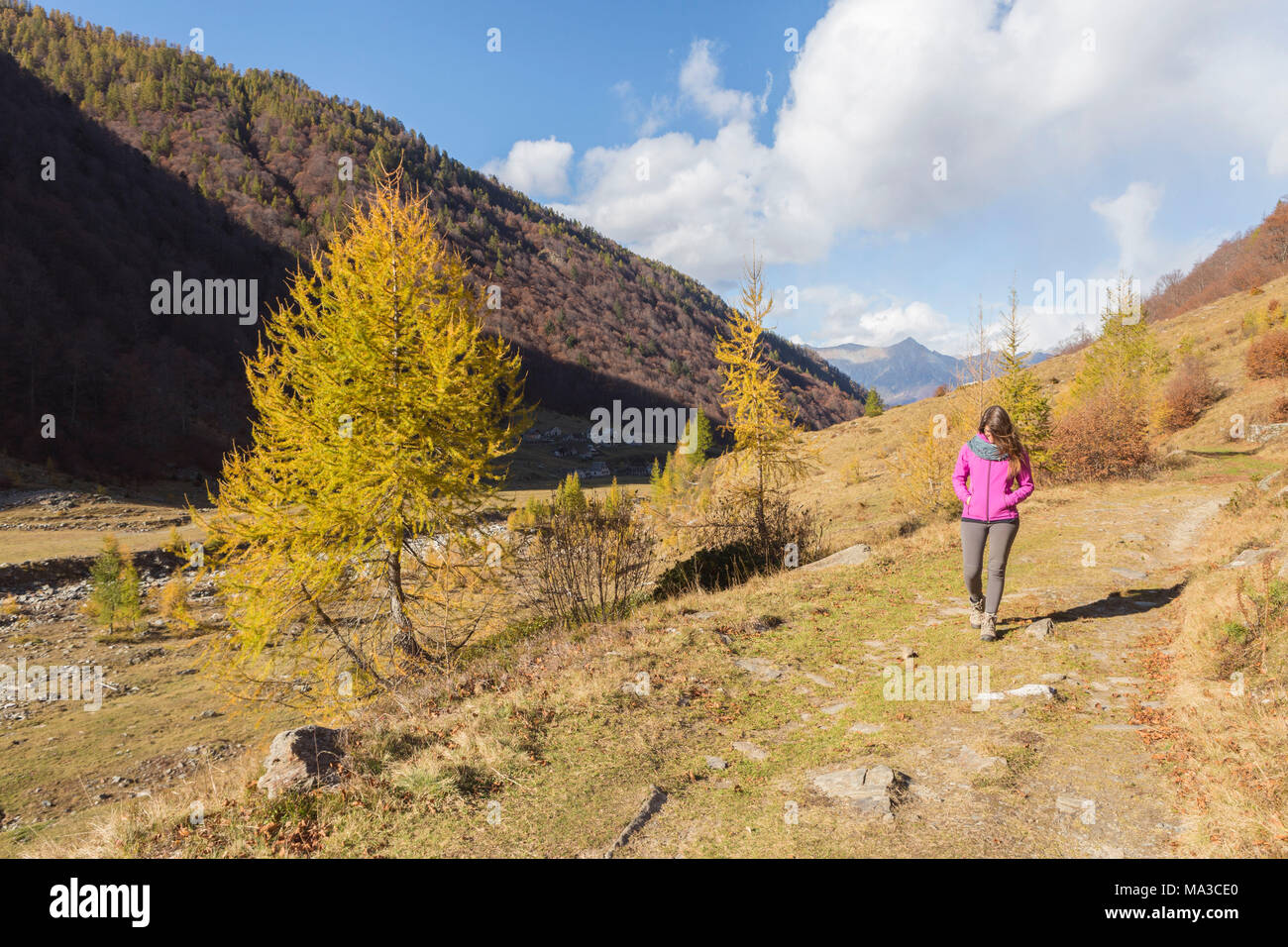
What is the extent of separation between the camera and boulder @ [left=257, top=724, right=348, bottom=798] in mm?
5117

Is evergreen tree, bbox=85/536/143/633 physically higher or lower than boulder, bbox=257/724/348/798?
lower

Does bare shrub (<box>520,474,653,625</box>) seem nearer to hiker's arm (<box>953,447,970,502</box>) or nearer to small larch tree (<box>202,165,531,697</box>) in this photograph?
Answer: small larch tree (<box>202,165,531,697</box>)

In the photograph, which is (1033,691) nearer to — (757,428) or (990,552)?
(990,552)

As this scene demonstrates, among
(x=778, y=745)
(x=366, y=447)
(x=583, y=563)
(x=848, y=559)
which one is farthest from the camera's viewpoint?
(x=583, y=563)

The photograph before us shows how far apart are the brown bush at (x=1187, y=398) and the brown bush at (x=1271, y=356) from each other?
212cm

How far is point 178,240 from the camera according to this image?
104 m

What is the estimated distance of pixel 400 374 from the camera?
11438 mm

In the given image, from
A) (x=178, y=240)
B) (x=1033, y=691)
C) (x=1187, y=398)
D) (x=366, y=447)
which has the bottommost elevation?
(x=1033, y=691)

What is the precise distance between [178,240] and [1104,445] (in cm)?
13576

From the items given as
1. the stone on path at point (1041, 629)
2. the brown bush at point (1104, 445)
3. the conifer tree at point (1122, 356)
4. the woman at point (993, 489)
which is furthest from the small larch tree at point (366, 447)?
the conifer tree at point (1122, 356)

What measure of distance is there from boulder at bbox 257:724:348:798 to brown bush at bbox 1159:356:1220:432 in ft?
134

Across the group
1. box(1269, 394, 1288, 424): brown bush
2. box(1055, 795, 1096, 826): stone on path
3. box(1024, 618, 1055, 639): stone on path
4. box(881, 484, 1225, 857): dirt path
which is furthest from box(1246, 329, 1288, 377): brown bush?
box(1055, 795, 1096, 826): stone on path

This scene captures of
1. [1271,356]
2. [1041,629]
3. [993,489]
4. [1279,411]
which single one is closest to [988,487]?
[993,489]

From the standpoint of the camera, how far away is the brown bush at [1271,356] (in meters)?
31.9
